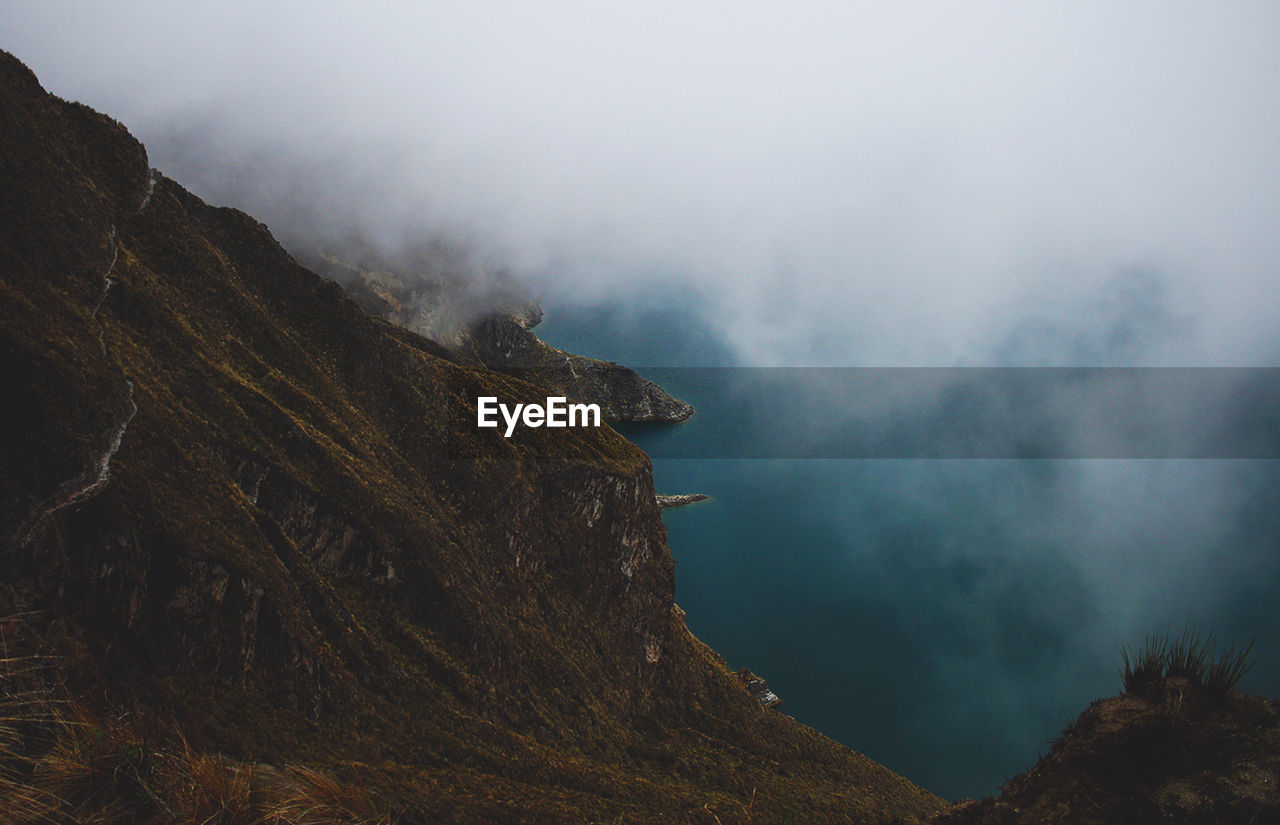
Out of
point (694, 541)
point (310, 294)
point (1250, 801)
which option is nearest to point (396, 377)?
point (310, 294)

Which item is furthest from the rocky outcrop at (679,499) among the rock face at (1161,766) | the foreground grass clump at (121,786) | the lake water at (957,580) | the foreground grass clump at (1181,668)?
the foreground grass clump at (121,786)

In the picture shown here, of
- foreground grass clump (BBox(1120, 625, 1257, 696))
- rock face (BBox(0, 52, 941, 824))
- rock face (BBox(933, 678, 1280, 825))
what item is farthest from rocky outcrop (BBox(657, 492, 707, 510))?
rock face (BBox(933, 678, 1280, 825))

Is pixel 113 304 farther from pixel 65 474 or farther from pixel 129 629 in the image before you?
pixel 129 629

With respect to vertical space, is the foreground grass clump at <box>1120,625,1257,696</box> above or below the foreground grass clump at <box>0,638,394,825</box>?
above

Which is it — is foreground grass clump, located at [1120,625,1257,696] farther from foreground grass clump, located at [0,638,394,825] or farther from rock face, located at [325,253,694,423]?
rock face, located at [325,253,694,423]

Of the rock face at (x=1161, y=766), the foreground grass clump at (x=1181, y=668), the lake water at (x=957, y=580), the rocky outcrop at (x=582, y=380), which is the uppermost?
the rocky outcrop at (x=582, y=380)

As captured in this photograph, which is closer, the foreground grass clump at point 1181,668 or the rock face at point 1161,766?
the rock face at point 1161,766

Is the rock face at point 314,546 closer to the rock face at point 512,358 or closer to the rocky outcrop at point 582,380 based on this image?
the rocky outcrop at point 582,380
